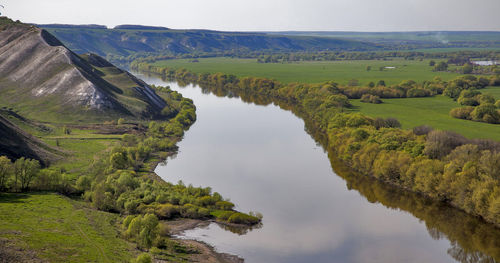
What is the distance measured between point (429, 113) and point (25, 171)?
91.4 meters

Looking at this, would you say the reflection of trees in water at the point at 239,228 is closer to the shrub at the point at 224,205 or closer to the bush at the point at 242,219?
the bush at the point at 242,219

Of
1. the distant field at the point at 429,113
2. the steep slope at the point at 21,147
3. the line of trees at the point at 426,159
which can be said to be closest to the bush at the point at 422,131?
the line of trees at the point at 426,159

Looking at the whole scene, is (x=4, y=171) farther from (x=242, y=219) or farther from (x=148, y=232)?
(x=242, y=219)

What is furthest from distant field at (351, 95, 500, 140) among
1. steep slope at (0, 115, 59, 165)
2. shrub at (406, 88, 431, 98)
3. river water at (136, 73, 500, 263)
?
steep slope at (0, 115, 59, 165)

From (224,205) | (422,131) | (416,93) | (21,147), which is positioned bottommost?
(224,205)

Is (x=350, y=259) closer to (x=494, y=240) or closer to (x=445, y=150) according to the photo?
(x=494, y=240)

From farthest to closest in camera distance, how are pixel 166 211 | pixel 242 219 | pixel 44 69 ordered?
pixel 44 69 → pixel 166 211 → pixel 242 219

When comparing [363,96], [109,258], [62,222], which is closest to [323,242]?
[109,258]

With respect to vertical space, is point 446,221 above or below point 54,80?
below

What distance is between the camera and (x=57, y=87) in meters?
118

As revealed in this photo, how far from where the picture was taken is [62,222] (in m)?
47.9

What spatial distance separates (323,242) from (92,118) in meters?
75.3

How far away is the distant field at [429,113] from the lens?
88.8 metres

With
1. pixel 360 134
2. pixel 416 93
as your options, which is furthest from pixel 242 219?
pixel 416 93
